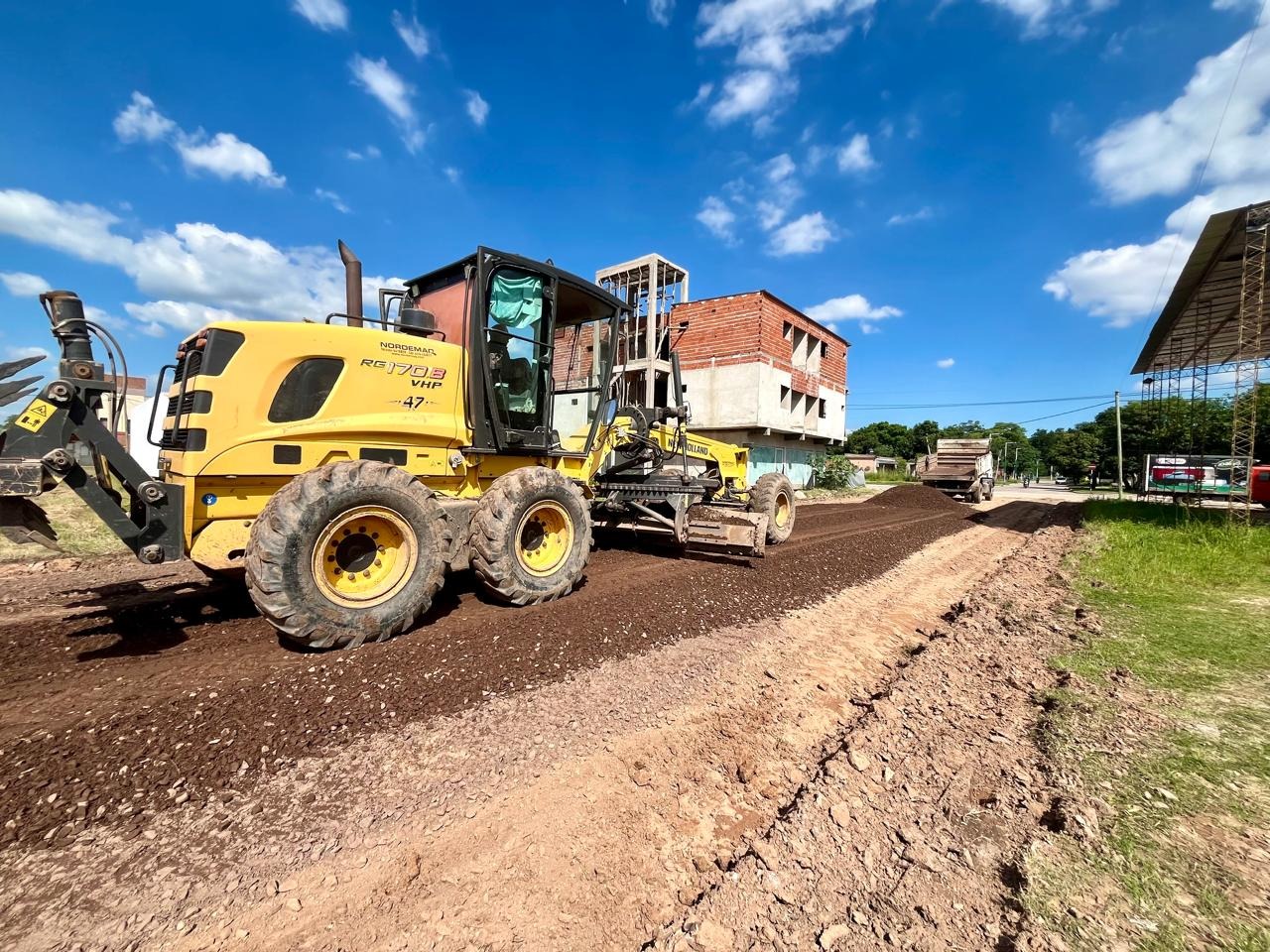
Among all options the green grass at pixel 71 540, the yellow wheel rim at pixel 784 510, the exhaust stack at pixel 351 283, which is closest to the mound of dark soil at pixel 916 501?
the yellow wheel rim at pixel 784 510

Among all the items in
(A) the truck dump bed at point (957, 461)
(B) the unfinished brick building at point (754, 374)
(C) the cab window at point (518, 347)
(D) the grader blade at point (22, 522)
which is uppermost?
(B) the unfinished brick building at point (754, 374)

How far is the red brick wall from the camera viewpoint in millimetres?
22594

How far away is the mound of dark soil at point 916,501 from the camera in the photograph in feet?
60.4

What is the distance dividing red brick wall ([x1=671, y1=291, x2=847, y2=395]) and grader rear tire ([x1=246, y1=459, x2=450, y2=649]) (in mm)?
19902

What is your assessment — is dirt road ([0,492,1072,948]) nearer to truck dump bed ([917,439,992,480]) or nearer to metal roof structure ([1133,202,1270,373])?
metal roof structure ([1133,202,1270,373])

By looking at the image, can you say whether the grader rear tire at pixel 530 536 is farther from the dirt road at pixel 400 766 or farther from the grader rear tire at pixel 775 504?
the grader rear tire at pixel 775 504

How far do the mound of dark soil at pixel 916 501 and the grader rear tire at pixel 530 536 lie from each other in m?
15.2

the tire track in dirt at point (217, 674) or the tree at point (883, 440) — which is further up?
the tree at point (883, 440)

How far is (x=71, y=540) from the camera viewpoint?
25.7 feet

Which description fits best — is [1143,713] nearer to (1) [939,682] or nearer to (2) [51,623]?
(1) [939,682]

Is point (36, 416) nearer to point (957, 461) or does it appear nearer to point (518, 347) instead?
point (518, 347)

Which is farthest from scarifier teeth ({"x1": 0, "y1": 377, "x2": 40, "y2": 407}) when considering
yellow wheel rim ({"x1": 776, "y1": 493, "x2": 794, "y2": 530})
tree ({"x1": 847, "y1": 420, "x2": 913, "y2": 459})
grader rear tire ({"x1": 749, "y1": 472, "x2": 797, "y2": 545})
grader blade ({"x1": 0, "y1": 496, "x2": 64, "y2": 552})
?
tree ({"x1": 847, "y1": 420, "x2": 913, "y2": 459})

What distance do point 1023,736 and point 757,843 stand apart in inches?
69.3

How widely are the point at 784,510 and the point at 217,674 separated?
27.6 feet
